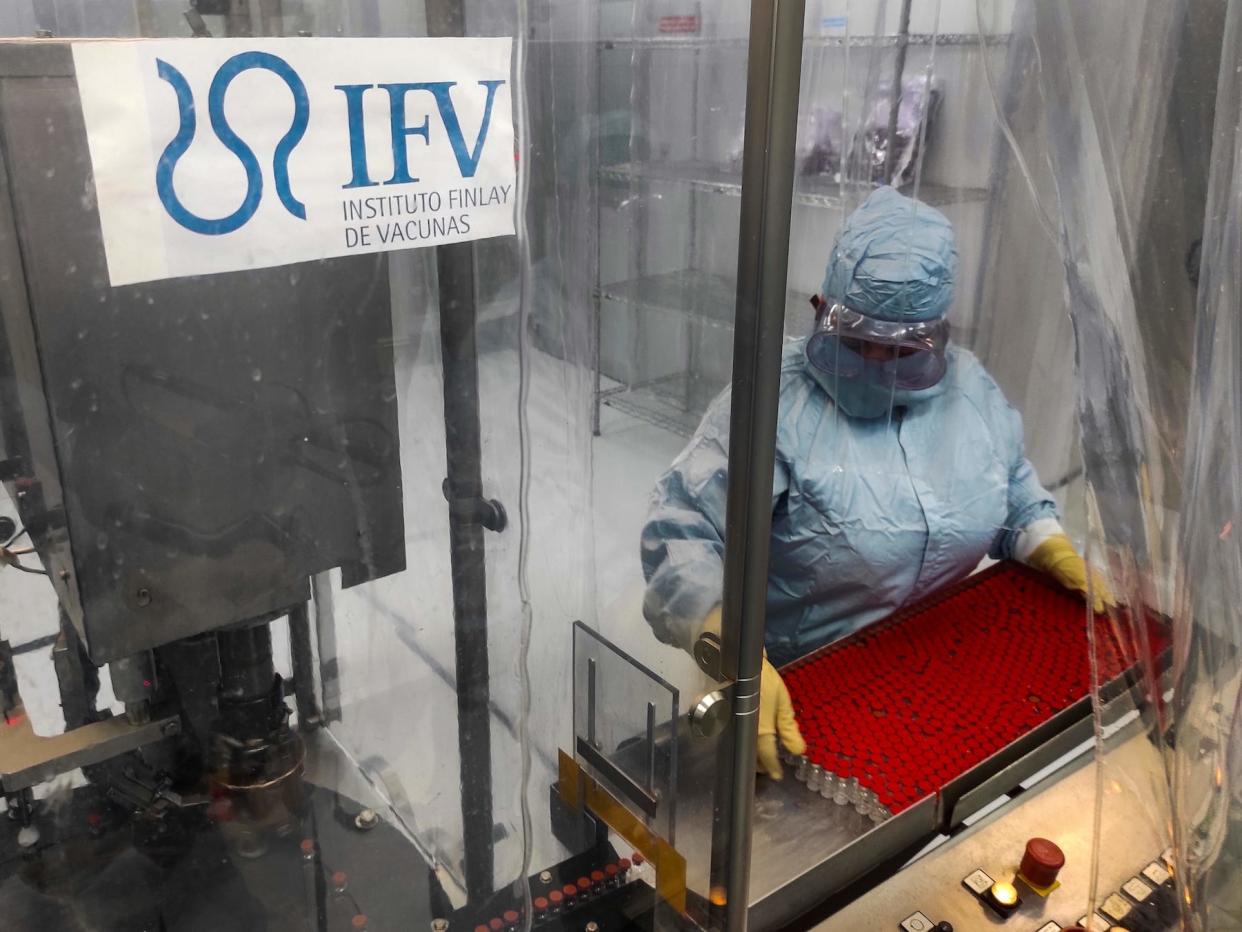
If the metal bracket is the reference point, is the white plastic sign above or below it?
above

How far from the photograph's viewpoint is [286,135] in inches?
18.7

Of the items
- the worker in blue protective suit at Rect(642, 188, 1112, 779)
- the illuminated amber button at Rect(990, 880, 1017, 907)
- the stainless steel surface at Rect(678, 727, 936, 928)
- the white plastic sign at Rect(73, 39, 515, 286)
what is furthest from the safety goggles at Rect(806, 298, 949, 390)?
the white plastic sign at Rect(73, 39, 515, 286)

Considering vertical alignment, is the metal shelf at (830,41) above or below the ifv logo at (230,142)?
above

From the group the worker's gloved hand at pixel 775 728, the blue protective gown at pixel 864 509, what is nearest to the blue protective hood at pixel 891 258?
the blue protective gown at pixel 864 509

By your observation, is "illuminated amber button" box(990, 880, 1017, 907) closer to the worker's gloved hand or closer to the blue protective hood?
the worker's gloved hand

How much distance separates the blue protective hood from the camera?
47.1 inches

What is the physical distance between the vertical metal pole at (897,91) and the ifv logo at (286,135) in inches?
28.7

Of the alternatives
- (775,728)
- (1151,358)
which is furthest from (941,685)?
(1151,358)

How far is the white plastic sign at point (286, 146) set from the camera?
435mm

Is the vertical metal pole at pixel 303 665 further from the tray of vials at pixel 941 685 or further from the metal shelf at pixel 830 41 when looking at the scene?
the tray of vials at pixel 941 685

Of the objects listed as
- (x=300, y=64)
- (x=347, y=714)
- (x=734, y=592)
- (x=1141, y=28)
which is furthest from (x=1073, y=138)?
(x=347, y=714)

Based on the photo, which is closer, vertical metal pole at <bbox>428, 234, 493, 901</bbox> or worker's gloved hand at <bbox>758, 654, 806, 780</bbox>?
vertical metal pole at <bbox>428, 234, 493, 901</bbox>

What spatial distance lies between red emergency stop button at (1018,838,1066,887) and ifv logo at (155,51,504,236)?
72cm

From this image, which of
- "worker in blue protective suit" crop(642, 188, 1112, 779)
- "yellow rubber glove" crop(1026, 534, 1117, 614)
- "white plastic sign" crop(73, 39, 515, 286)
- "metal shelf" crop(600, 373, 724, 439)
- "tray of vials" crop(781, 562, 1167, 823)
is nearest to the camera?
"white plastic sign" crop(73, 39, 515, 286)
